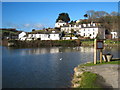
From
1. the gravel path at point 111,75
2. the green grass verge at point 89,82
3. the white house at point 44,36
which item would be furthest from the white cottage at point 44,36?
the green grass verge at point 89,82

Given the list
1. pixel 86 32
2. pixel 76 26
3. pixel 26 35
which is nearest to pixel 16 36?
pixel 26 35

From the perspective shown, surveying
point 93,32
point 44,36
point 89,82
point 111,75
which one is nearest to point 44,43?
point 44,36

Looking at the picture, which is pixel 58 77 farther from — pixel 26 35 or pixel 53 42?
pixel 26 35

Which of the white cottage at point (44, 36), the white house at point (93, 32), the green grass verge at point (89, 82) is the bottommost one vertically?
the green grass verge at point (89, 82)

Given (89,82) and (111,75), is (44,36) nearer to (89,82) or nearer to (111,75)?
(111,75)

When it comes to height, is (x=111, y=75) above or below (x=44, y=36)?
below

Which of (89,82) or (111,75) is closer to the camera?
(89,82)

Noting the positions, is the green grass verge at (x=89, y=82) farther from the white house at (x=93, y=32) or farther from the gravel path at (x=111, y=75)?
the white house at (x=93, y=32)

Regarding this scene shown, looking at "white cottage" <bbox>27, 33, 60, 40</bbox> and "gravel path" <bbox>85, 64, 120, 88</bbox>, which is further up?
"white cottage" <bbox>27, 33, 60, 40</bbox>

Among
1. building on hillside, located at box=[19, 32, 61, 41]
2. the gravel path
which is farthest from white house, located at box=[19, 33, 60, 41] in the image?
the gravel path

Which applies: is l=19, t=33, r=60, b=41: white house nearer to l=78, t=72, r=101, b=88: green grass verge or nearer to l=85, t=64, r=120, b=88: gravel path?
l=85, t=64, r=120, b=88: gravel path

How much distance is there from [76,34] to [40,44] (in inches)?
1157

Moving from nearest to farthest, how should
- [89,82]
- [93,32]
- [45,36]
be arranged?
[89,82]
[93,32]
[45,36]

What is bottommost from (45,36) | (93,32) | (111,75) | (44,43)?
(111,75)
